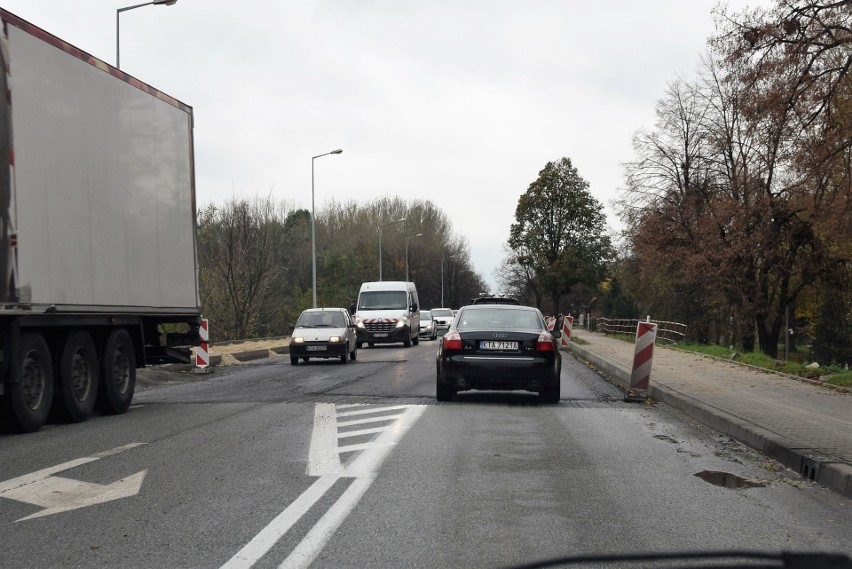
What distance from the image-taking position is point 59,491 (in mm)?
6863

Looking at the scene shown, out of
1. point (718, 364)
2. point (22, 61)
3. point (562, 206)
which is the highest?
point (562, 206)

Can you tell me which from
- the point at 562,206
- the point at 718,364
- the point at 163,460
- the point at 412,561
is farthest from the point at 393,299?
the point at 562,206

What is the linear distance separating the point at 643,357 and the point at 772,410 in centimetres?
A: 340

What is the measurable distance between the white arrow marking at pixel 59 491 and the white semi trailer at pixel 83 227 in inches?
114

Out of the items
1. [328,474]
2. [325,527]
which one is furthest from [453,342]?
[325,527]

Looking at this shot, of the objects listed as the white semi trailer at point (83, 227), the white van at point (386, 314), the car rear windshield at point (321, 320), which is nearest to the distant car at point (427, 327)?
the white van at point (386, 314)

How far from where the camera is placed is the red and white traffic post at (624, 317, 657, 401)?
15.2 metres

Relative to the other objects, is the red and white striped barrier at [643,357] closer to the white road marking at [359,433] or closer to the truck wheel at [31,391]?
the white road marking at [359,433]

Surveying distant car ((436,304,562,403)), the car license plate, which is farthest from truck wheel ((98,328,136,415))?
the car license plate

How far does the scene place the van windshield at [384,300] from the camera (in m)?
37.0

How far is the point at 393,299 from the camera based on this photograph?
37219 mm

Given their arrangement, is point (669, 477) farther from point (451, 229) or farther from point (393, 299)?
point (451, 229)

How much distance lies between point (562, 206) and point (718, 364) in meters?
61.5

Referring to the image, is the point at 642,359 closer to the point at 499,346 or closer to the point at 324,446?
the point at 499,346
